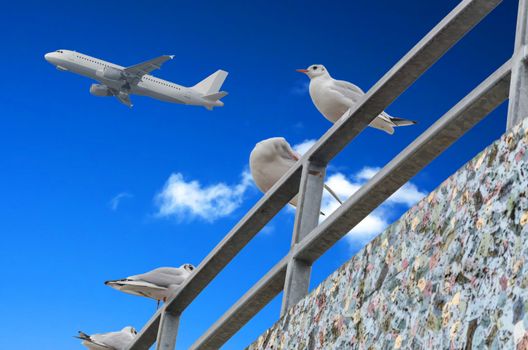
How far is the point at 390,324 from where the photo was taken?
2.54 metres

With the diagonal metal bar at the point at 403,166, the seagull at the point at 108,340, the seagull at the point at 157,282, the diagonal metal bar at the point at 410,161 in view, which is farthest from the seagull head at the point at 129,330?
the diagonal metal bar at the point at 410,161

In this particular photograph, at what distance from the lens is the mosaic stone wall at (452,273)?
210 centimetres

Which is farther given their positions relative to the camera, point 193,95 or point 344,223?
point 193,95

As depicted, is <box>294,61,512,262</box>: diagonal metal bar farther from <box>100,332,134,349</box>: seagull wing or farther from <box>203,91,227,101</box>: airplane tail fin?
<box>203,91,227,101</box>: airplane tail fin

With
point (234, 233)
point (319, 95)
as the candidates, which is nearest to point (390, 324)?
point (234, 233)

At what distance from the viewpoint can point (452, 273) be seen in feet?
7.63

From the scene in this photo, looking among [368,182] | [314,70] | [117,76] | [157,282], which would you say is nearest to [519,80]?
[368,182]

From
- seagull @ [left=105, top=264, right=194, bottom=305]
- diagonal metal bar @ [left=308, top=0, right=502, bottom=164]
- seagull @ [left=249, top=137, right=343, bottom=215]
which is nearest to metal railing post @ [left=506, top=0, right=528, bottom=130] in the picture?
diagonal metal bar @ [left=308, top=0, right=502, bottom=164]

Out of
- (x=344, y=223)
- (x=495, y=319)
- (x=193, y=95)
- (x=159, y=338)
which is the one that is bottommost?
(x=495, y=319)

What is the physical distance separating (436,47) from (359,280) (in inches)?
32.1

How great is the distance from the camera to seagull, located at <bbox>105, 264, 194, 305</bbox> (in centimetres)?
623

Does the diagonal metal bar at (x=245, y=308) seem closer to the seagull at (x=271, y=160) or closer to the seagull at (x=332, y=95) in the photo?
the seagull at (x=271, y=160)

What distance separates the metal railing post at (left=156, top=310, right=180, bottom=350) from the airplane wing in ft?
142

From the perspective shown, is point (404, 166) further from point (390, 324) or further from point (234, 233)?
point (234, 233)
